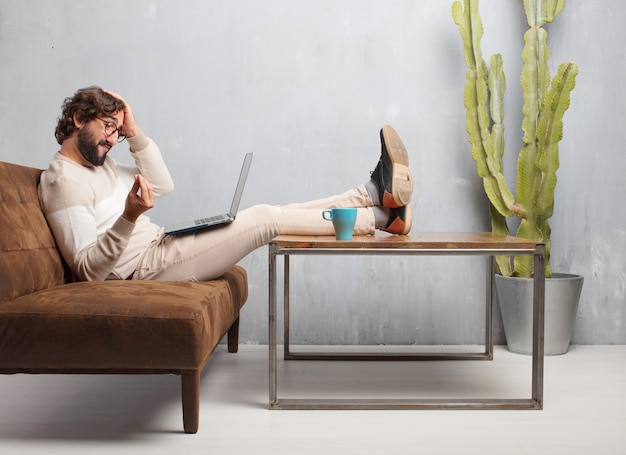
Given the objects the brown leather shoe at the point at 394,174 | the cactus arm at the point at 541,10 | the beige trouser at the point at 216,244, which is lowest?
the beige trouser at the point at 216,244

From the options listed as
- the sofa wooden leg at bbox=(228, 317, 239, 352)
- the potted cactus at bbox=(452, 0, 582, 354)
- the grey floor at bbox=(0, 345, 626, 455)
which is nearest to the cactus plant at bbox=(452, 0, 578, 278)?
the potted cactus at bbox=(452, 0, 582, 354)

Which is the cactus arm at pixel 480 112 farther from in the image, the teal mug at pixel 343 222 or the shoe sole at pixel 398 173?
the teal mug at pixel 343 222

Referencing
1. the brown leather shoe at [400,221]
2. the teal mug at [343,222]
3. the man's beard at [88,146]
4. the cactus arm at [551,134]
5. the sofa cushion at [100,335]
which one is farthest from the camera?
the cactus arm at [551,134]

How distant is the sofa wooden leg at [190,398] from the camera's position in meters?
1.70

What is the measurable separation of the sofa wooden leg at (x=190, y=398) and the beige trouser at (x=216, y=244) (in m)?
0.46

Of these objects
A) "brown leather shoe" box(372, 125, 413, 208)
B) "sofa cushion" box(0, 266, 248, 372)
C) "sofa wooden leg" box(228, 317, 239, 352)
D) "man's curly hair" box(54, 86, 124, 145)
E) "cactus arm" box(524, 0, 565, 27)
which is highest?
"cactus arm" box(524, 0, 565, 27)

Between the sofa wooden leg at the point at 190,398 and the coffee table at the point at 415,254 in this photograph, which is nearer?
the sofa wooden leg at the point at 190,398

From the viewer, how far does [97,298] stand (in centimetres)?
170

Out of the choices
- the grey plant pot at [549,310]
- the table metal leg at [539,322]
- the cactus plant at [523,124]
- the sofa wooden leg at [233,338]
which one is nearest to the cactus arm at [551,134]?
the cactus plant at [523,124]

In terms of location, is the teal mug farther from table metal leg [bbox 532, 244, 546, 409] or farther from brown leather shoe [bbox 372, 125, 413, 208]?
table metal leg [bbox 532, 244, 546, 409]

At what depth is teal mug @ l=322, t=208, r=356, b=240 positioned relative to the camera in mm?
2039

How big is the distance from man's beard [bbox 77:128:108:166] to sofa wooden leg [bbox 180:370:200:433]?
85cm

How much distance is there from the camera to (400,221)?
2.30 meters

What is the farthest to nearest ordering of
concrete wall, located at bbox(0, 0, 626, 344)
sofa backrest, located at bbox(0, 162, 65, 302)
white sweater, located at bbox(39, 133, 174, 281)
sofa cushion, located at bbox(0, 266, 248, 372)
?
1. concrete wall, located at bbox(0, 0, 626, 344)
2. white sweater, located at bbox(39, 133, 174, 281)
3. sofa backrest, located at bbox(0, 162, 65, 302)
4. sofa cushion, located at bbox(0, 266, 248, 372)
